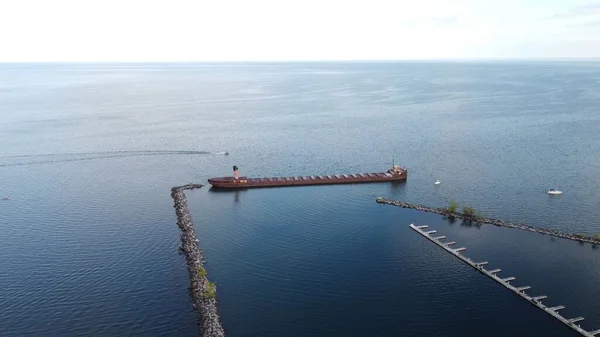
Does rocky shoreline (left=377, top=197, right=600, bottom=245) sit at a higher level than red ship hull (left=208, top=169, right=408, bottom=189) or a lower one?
lower

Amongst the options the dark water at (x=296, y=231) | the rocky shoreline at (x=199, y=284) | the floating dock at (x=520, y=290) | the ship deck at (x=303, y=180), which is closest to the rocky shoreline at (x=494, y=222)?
the dark water at (x=296, y=231)

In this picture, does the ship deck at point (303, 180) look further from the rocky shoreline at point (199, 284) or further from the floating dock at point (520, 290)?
the floating dock at point (520, 290)

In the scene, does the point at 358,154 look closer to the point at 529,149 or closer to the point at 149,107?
the point at 529,149

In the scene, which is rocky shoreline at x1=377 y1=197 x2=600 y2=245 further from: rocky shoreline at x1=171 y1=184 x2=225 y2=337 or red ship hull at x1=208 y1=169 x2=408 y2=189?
rocky shoreline at x1=171 y1=184 x2=225 y2=337

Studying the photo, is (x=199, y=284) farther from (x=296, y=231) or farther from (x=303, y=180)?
(x=303, y=180)

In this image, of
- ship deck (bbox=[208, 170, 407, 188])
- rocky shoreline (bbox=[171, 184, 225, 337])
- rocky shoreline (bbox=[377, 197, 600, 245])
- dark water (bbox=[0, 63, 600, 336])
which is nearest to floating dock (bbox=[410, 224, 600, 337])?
dark water (bbox=[0, 63, 600, 336])

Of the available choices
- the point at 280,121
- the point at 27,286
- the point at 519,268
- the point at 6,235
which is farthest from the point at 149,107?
the point at 519,268
